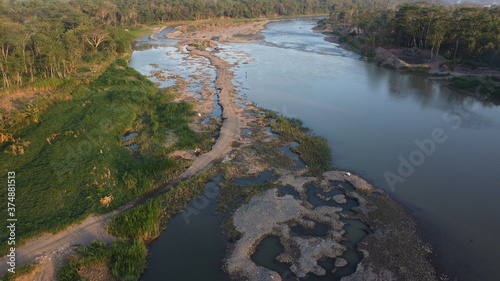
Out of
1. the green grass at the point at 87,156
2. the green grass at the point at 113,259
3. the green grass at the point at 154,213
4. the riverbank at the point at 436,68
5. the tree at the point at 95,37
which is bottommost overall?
the green grass at the point at 113,259

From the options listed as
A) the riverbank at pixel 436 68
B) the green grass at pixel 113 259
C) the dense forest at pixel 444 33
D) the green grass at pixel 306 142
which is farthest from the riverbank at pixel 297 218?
the dense forest at pixel 444 33

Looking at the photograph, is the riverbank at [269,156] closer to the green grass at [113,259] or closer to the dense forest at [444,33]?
the green grass at [113,259]

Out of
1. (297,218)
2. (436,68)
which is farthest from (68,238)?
(436,68)

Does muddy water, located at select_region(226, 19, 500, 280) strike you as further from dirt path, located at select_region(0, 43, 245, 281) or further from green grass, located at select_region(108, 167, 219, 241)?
green grass, located at select_region(108, 167, 219, 241)

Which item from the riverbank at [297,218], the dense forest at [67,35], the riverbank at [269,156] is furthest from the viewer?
the dense forest at [67,35]

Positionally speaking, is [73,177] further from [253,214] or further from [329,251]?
[329,251]

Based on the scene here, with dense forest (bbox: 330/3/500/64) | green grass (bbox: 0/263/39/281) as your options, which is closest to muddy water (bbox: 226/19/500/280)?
dense forest (bbox: 330/3/500/64)
